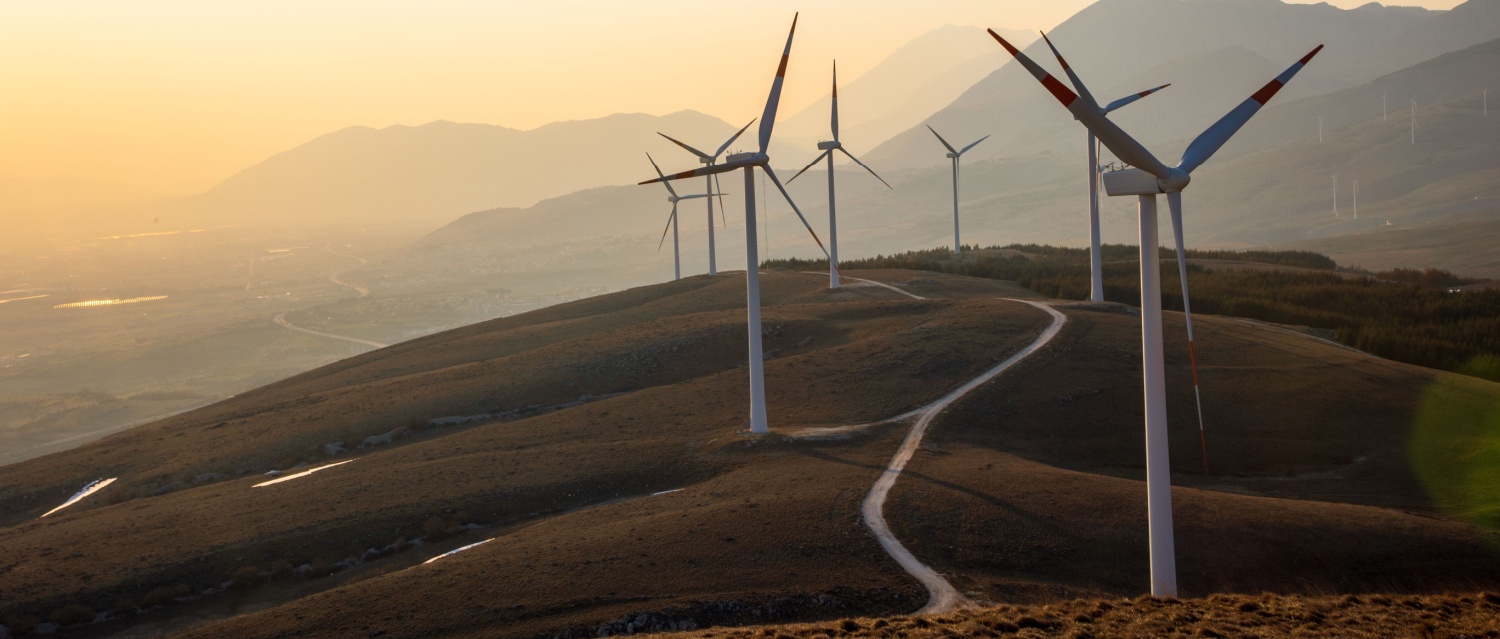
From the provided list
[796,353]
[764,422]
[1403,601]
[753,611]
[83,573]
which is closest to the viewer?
[1403,601]

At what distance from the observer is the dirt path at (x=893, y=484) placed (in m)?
27.6

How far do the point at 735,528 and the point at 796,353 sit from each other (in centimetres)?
3127

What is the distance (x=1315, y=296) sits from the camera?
77000 mm

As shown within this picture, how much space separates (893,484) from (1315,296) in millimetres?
54161

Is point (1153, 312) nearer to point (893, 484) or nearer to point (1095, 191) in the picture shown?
point (893, 484)

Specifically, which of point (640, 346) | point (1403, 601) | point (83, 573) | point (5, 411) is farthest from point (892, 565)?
point (5, 411)

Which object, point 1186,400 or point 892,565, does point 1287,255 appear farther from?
point 892,565

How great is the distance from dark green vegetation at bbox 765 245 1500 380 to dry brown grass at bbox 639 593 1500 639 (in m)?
38.6

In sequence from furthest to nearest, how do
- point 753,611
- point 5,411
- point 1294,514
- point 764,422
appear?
point 5,411, point 764,422, point 1294,514, point 753,611

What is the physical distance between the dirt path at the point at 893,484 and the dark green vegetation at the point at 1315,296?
19802 mm

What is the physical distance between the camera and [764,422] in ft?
148

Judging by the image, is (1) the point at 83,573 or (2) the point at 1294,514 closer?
(2) the point at 1294,514

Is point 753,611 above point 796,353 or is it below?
below

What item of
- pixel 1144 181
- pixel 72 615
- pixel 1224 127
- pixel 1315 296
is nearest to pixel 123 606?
pixel 72 615
